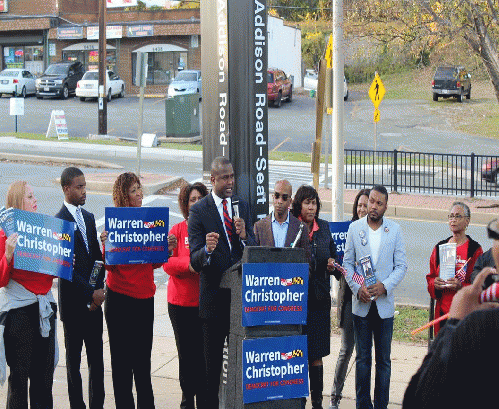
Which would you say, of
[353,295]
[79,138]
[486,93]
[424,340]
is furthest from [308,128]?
[353,295]

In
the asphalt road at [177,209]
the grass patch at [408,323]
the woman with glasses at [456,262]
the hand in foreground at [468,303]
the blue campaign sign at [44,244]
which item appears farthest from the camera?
the asphalt road at [177,209]

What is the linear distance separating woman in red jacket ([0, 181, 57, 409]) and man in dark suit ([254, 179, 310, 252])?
172cm

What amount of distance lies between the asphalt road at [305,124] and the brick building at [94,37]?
723 centimetres

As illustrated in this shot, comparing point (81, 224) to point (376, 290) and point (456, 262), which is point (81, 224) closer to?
point (376, 290)

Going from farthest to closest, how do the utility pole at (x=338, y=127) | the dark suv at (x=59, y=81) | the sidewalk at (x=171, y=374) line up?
the dark suv at (x=59, y=81)
the utility pole at (x=338, y=127)
the sidewalk at (x=171, y=374)

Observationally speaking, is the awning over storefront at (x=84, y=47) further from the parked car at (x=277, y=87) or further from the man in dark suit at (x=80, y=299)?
the man in dark suit at (x=80, y=299)

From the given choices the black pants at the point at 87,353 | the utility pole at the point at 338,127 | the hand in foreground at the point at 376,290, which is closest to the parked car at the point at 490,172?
the utility pole at the point at 338,127

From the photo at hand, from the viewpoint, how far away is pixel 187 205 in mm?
6840

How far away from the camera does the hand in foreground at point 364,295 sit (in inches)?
260

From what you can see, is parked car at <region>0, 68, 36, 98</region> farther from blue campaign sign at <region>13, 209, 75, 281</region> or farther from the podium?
the podium

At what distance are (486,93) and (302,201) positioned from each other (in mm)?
46554

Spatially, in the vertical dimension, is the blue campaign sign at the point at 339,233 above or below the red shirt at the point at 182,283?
above

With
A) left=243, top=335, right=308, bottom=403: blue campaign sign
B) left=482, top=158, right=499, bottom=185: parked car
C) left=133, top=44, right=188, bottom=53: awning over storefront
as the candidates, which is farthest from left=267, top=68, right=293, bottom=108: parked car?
left=243, top=335, right=308, bottom=403: blue campaign sign

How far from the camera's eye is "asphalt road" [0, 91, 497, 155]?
107 feet
